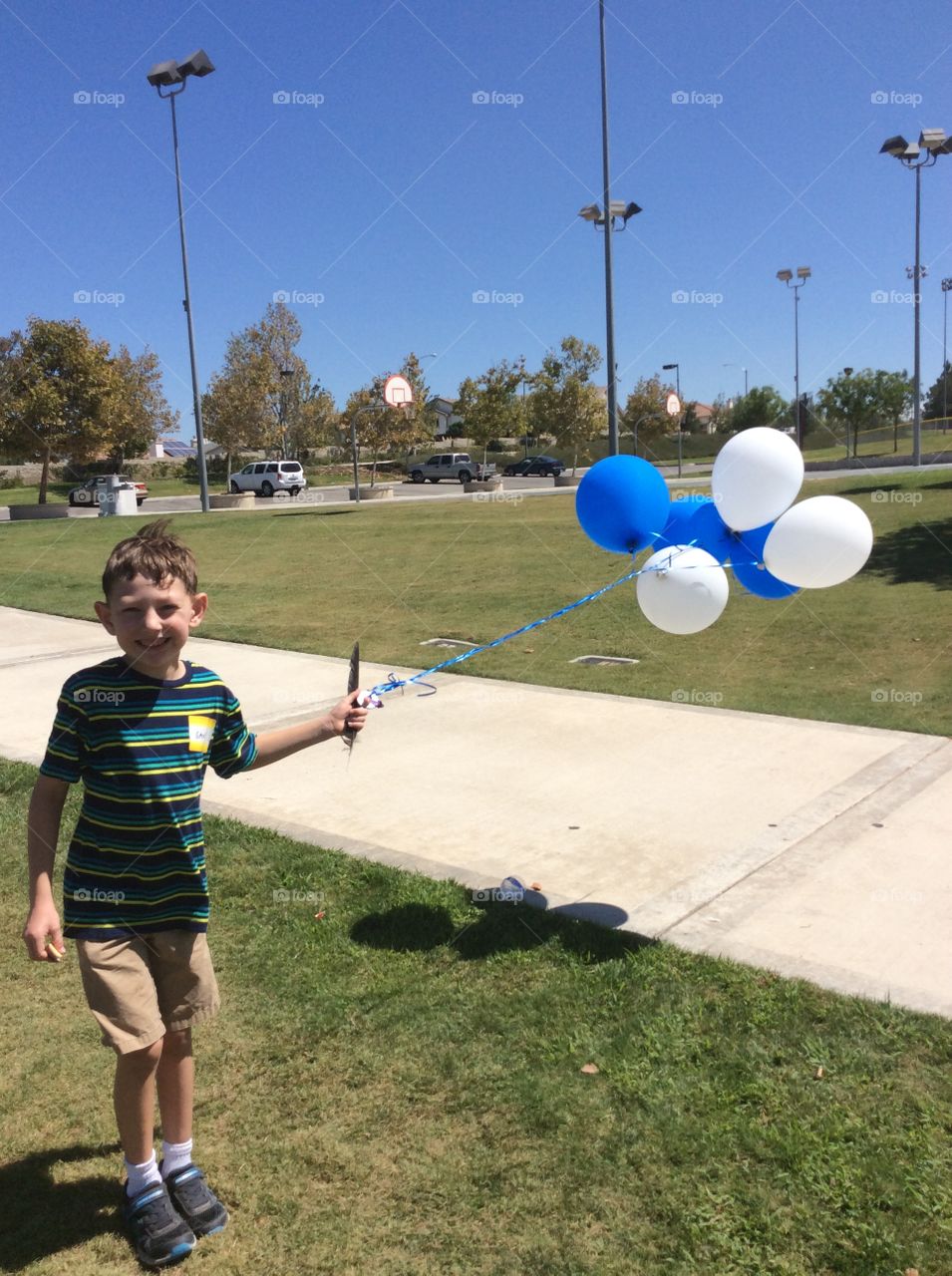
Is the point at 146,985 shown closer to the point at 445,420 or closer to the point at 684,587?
the point at 684,587

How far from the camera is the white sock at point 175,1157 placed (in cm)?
235

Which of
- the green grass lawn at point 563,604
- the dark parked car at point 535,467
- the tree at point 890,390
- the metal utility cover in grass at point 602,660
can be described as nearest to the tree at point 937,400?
the tree at point 890,390

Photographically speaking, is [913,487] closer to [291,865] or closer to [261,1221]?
[291,865]

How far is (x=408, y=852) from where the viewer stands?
4340 millimetres

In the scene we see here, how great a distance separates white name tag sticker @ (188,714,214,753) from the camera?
227 centimetres

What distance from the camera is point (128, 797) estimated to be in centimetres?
220

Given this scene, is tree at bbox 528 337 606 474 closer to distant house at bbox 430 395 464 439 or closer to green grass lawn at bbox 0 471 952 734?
distant house at bbox 430 395 464 439

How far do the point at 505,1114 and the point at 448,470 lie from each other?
51878mm

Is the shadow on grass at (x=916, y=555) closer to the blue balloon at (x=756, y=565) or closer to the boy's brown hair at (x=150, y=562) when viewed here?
A: the blue balloon at (x=756, y=565)

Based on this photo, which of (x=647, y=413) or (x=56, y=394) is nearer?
(x=56, y=394)

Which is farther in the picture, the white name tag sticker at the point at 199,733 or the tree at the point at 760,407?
the tree at the point at 760,407

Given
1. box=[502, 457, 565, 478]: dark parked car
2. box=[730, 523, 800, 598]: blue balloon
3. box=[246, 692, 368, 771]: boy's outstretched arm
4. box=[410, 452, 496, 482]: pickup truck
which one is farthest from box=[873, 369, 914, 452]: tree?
box=[246, 692, 368, 771]: boy's outstretched arm

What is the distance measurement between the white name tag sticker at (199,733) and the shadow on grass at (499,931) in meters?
1.53

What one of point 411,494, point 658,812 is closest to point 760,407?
point 411,494
